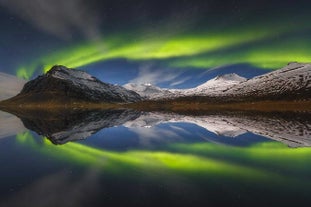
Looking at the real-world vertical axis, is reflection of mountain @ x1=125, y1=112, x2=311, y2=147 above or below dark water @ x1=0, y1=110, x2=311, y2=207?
above

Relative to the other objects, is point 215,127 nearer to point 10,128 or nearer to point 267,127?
point 267,127

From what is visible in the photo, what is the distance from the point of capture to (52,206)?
35.2 feet

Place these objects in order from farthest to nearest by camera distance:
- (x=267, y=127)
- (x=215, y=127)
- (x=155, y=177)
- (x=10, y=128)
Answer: (x=10, y=128) → (x=215, y=127) → (x=267, y=127) → (x=155, y=177)

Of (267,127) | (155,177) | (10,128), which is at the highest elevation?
(267,127)

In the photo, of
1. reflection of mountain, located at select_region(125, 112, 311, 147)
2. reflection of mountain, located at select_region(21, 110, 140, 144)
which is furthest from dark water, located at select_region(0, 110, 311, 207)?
reflection of mountain, located at select_region(21, 110, 140, 144)

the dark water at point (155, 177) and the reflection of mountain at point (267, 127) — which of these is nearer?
the dark water at point (155, 177)

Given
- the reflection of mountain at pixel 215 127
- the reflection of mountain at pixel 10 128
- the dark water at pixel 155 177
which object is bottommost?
the dark water at pixel 155 177

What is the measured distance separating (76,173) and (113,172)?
1.85m

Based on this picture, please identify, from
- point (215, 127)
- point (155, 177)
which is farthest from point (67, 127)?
point (155, 177)

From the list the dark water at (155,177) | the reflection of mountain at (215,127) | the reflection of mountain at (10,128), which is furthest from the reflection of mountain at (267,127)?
the reflection of mountain at (10,128)

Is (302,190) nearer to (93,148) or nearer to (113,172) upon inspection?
(113,172)

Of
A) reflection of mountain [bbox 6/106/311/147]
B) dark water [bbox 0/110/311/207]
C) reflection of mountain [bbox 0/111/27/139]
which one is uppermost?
reflection of mountain [bbox 6/106/311/147]

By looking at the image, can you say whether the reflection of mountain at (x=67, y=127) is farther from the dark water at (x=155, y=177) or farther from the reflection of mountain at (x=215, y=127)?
the dark water at (x=155, y=177)

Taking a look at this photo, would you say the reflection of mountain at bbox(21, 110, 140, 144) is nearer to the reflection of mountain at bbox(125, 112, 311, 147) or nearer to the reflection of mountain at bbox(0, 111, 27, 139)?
the reflection of mountain at bbox(0, 111, 27, 139)
